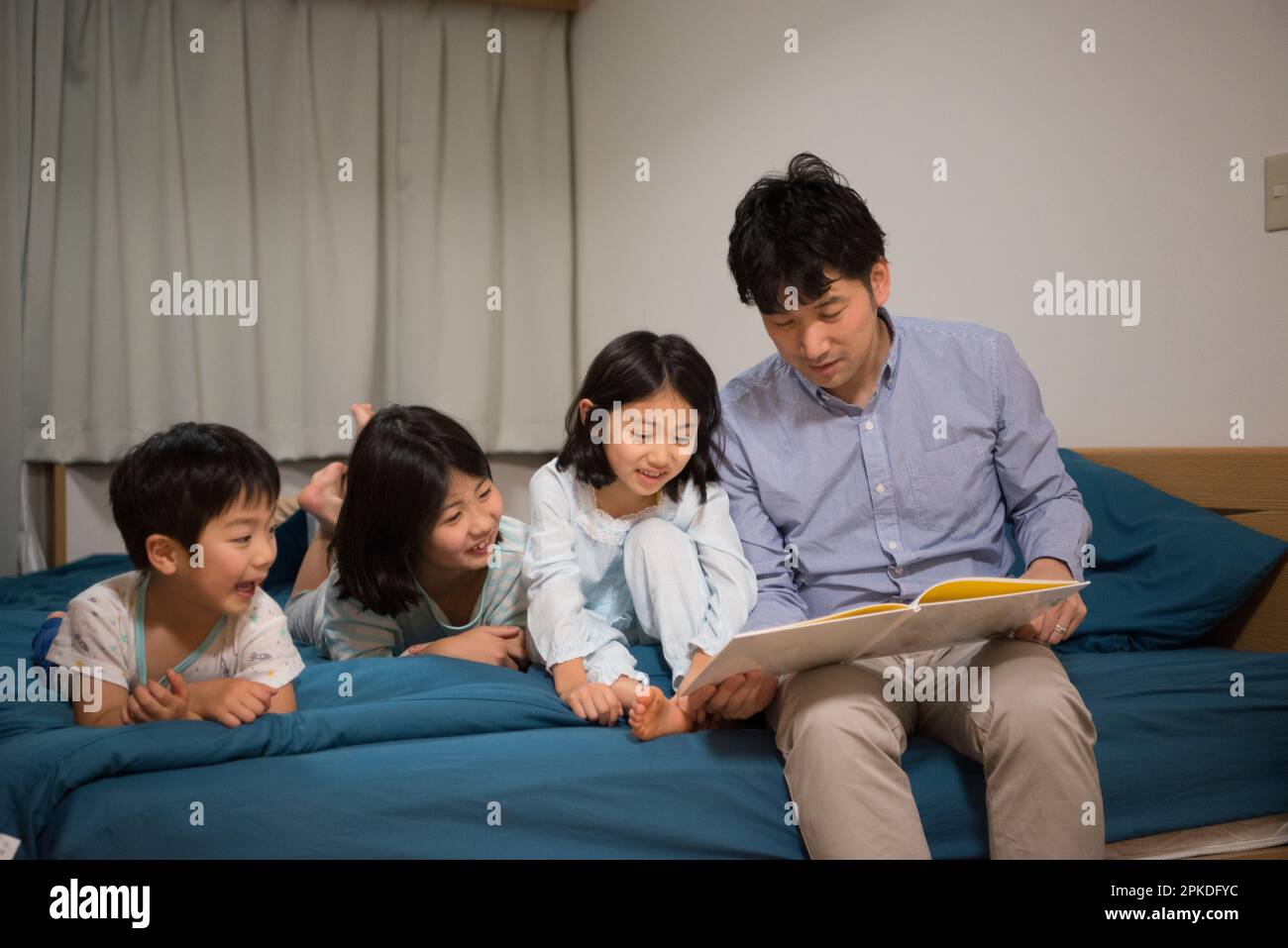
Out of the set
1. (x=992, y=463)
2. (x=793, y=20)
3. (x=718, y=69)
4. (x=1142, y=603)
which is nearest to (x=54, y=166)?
(x=718, y=69)

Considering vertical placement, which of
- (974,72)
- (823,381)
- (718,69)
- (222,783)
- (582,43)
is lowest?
(222,783)

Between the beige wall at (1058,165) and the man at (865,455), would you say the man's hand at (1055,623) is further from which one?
the beige wall at (1058,165)

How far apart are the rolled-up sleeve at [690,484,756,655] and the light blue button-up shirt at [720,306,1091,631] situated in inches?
1.4

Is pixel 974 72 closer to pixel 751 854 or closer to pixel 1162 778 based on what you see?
pixel 1162 778

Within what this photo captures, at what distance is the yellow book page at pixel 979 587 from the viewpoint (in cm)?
112

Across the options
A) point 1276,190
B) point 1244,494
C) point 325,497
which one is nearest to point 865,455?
point 1244,494

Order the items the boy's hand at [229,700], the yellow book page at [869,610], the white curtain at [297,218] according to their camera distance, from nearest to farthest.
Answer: the yellow book page at [869,610]
the boy's hand at [229,700]
the white curtain at [297,218]

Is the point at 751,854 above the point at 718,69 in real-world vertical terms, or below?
below

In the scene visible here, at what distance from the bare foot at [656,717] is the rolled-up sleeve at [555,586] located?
0.22 m

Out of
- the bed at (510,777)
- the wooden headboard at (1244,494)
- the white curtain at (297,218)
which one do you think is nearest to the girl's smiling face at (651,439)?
the bed at (510,777)

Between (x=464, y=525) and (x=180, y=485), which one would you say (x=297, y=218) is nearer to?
(x=464, y=525)

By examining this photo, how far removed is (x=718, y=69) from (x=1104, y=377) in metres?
1.54

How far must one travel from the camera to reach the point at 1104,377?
6.26ft

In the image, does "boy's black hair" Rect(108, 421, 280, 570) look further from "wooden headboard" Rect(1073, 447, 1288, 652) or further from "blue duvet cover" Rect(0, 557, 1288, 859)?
"wooden headboard" Rect(1073, 447, 1288, 652)
